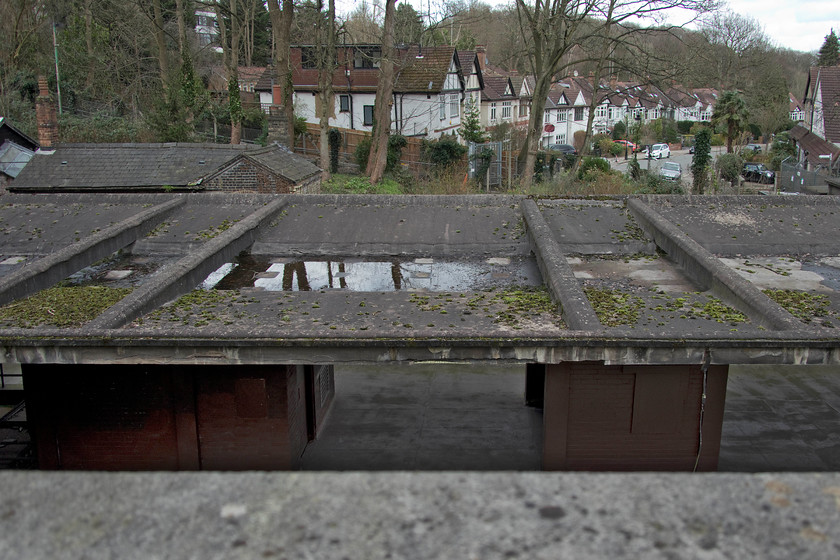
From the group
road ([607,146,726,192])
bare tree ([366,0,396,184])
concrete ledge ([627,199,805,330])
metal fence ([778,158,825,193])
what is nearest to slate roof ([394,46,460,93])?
bare tree ([366,0,396,184])

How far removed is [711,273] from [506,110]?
51.9 m

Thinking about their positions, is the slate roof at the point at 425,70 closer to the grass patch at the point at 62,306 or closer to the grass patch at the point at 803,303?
the grass patch at the point at 62,306

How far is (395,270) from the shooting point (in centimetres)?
1080

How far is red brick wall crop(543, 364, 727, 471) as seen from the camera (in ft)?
27.7

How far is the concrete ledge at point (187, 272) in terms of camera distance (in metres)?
7.78

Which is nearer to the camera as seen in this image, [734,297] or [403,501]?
[403,501]

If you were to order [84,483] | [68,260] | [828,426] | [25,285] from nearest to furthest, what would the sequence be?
[84,483] < [25,285] < [68,260] < [828,426]

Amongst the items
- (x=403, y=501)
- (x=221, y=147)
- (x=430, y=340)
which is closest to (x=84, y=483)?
(x=403, y=501)

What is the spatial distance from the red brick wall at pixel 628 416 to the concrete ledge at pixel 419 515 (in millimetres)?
7021

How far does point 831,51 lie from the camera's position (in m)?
72.3

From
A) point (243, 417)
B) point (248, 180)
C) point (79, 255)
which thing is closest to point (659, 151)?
point (248, 180)

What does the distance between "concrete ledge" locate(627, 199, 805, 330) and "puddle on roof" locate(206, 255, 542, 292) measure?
2.24 meters

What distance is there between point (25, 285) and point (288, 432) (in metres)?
4.01

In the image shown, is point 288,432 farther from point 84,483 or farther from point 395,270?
point 84,483
